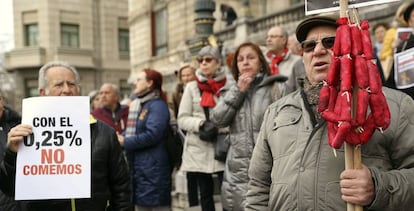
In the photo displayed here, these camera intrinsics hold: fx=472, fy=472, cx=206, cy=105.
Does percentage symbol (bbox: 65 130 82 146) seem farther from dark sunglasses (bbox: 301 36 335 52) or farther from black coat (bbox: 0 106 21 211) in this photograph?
dark sunglasses (bbox: 301 36 335 52)

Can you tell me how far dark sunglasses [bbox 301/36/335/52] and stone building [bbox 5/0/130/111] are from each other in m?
37.0

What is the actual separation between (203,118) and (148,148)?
709 mm

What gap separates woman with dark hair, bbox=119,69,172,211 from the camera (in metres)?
5.22

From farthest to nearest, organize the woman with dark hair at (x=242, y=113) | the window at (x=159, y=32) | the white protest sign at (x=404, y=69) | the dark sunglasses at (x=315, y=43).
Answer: the window at (x=159, y=32)
the woman with dark hair at (x=242, y=113)
the white protest sign at (x=404, y=69)
the dark sunglasses at (x=315, y=43)

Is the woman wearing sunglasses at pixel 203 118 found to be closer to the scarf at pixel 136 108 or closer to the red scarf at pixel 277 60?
the scarf at pixel 136 108

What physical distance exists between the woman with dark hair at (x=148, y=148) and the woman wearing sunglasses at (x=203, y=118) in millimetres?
251

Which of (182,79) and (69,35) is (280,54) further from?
(69,35)

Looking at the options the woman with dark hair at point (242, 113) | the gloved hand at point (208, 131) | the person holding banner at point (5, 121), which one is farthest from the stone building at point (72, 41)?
the person holding banner at point (5, 121)

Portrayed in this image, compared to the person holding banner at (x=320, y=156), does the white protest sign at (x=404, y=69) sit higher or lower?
higher

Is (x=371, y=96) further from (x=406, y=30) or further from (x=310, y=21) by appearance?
(x=406, y=30)

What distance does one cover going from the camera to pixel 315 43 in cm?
245

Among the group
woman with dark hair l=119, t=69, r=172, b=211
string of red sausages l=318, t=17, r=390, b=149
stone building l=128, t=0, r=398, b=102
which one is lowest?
woman with dark hair l=119, t=69, r=172, b=211

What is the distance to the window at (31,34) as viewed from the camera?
38969mm

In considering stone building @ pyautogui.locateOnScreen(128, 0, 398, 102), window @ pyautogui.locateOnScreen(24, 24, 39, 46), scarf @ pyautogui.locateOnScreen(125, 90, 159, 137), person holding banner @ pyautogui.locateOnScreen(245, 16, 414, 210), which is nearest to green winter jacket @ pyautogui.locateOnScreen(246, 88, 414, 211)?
person holding banner @ pyautogui.locateOnScreen(245, 16, 414, 210)
